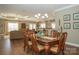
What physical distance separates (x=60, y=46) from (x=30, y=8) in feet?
3.87

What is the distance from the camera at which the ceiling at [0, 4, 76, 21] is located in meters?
3.39

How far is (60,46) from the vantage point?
3.47m

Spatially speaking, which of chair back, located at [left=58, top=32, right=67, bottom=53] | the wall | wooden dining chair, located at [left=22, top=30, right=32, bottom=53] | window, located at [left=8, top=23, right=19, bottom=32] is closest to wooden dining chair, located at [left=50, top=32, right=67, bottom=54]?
chair back, located at [left=58, top=32, right=67, bottom=53]

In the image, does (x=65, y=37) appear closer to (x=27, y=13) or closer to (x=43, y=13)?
(x=43, y=13)

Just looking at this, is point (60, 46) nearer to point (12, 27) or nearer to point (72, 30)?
point (72, 30)

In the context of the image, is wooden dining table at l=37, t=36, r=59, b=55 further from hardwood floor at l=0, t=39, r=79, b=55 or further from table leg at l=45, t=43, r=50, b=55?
hardwood floor at l=0, t=39, r=79, b=55

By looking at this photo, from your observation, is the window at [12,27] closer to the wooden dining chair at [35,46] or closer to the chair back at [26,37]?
the chair back at [26,37]

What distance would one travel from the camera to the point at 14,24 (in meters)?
3.43

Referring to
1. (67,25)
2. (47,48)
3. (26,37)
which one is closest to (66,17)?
(67,25)

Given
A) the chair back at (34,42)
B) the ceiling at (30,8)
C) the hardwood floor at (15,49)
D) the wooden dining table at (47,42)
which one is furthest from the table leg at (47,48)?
the ceiling at (30,8)
